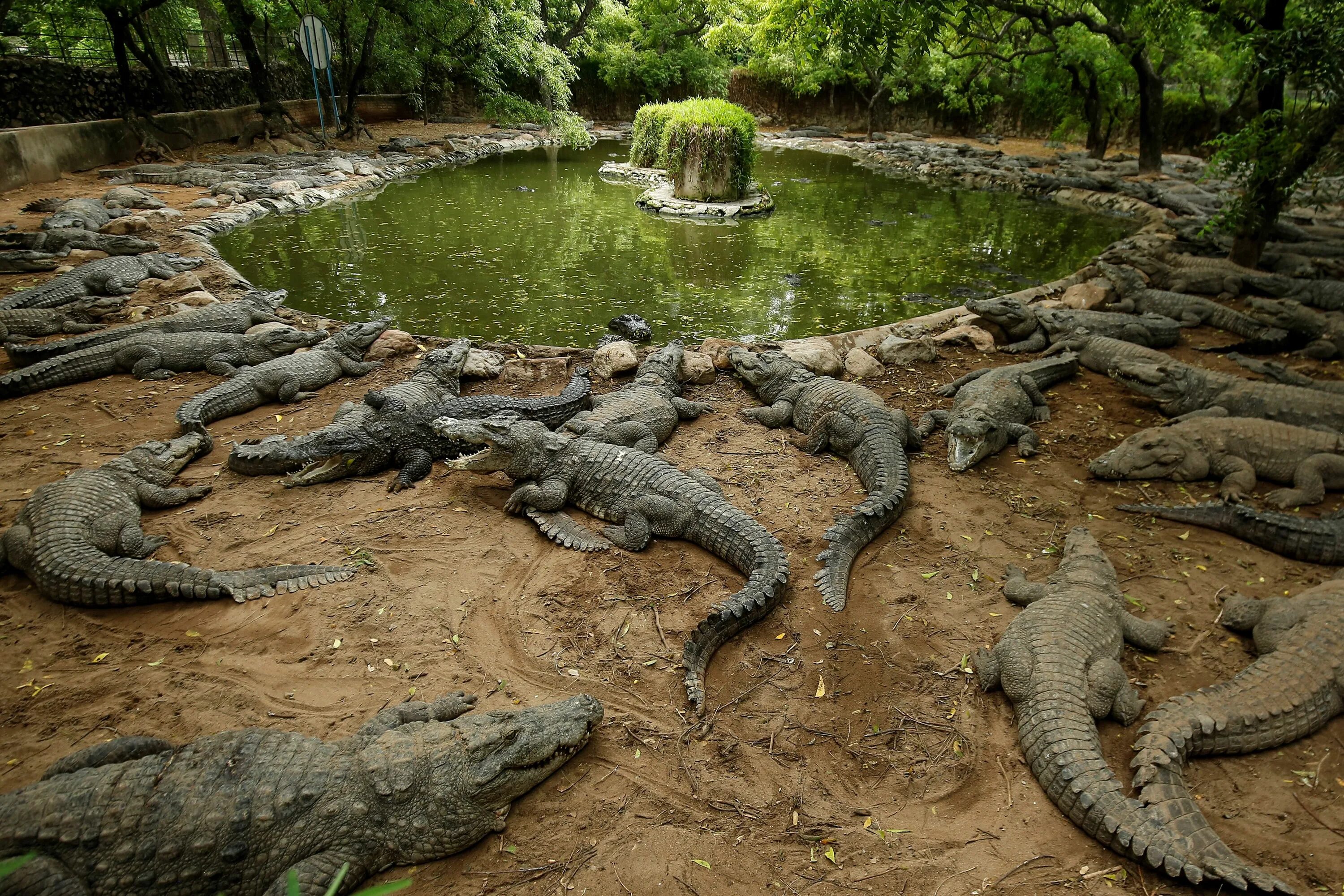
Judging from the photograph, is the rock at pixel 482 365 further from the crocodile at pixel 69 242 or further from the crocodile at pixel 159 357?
the crocodile at pixel 69 242

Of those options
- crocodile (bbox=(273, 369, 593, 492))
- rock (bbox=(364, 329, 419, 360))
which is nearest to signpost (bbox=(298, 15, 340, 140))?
rock (bbox=(364, 329, 419, 360))

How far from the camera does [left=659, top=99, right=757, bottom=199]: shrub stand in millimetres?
13797

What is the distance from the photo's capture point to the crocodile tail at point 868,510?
4.08 meters

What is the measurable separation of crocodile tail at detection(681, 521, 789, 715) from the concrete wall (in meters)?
16.1

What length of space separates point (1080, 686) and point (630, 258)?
8950 mm

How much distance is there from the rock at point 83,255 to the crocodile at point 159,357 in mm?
3529

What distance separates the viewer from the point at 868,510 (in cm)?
445

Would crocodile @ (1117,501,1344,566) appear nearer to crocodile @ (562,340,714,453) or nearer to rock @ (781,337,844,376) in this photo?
rock @ (781,337,844,376)

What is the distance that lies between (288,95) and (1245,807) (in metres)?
29.6

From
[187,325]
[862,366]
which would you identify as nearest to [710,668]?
[862,366]

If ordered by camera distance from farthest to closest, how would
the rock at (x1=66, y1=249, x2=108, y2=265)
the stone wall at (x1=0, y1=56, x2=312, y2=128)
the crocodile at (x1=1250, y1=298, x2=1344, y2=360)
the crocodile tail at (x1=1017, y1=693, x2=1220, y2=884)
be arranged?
1. the stone wall at (x1=0, y1=56, x2=312, y2=128)
2. the rock at (x1=66, y1=249, x2=108, y2=265)
3. the crocodile at (x1=1250, y1=298, x2=1344, y2=360)
4. the crocodile tail at (x1=1017, y1=693, x2=1220, y2=884)

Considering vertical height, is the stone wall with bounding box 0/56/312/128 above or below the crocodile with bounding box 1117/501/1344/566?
above

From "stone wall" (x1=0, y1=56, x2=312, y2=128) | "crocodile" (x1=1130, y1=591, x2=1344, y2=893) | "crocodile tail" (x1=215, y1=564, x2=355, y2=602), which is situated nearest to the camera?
"crocodile" (x1=1130, y1=591, x2=1344, y2=893)

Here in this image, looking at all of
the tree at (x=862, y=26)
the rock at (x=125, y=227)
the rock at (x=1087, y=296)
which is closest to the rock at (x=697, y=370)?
the tree at (x=862, y=26)
